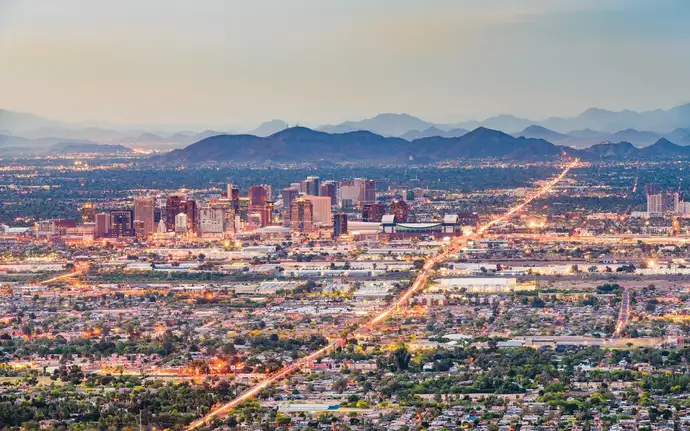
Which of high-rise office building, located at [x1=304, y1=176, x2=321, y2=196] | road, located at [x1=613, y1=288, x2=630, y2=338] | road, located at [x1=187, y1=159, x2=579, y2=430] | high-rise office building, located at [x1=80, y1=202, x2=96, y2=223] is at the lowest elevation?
road, located at [x1=187, y1=159, x2=579, y2=430]

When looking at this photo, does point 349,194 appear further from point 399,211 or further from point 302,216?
point 302,216

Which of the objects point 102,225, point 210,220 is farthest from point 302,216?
point 102,225

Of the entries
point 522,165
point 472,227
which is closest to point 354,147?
point 522,165

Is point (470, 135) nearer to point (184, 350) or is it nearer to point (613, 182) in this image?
point (613, 182)

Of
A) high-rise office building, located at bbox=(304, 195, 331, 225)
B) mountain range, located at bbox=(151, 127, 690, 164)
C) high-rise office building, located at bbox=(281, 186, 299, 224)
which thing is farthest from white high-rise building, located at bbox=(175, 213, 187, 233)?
mountain range, located at bbox=(151, 127, 690, 164)

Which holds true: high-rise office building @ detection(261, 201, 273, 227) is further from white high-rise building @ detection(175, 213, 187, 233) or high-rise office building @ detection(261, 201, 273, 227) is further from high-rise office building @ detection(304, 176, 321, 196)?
high-rise office building @ detection(304, 176, 321, 196)

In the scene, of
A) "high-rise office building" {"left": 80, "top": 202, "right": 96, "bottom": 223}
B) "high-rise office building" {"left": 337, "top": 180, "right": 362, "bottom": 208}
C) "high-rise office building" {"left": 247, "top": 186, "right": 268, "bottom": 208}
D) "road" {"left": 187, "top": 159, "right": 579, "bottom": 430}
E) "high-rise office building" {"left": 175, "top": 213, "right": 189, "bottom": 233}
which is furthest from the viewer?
"high-rise office building" {"left": 337, "top": 180, "right": 362, "bottom": 208}

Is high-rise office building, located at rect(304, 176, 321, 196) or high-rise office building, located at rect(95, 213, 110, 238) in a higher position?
high-rise office building, located at rect(304, 176, 321, 196)
